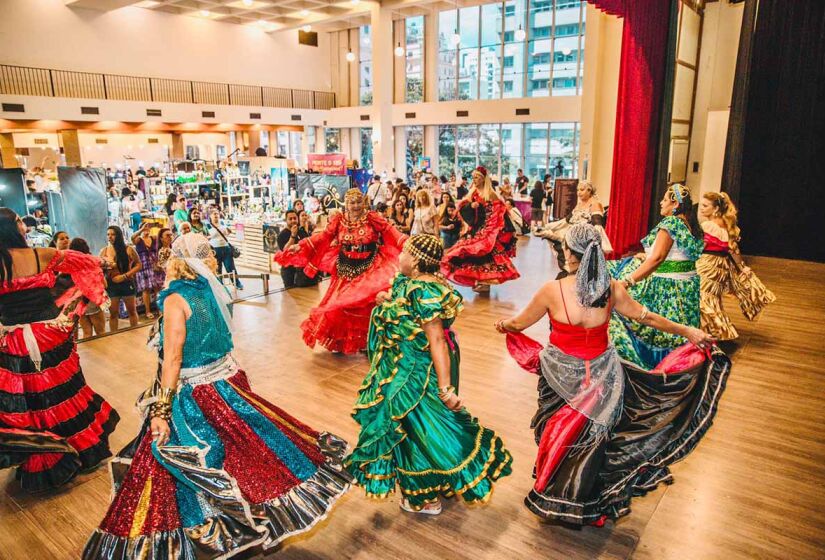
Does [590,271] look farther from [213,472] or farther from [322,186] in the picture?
[322,186]

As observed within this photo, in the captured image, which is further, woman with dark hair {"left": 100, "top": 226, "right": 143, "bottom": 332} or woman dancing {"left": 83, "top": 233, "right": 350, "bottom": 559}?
woman with dark hair {"left": 100, "top": 226, "right": 143, "bottom": 332}

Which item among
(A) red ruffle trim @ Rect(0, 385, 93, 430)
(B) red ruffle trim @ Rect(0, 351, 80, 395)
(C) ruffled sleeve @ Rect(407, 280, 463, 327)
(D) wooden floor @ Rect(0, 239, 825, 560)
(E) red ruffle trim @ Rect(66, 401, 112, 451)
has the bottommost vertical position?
(D) wooden floor @ Rect(0, 239, 825, 560)

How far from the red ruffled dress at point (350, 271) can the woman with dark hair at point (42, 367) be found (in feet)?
7.03

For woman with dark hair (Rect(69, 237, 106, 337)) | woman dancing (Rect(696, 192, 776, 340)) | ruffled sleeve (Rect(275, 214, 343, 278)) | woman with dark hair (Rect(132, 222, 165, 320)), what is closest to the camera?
woman dancing (Rect(696, 192, 776, 340))

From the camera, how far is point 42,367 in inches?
131

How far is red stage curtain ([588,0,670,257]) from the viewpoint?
8.74 meters

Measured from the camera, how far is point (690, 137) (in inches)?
472

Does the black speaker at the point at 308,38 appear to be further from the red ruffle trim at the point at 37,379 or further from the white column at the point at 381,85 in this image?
the red ruffle trim at the point at 37,379

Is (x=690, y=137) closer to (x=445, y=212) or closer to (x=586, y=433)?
(x=445, y=212)

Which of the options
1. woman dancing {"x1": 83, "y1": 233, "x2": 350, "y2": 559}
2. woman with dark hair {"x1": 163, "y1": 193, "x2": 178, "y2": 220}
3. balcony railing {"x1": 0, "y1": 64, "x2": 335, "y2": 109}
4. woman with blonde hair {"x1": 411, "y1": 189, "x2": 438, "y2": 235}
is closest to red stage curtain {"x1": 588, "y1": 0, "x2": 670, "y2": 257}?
woman with blonde hair {"x1": 411, "y1": 189, "x2": 438, "y2": 235}

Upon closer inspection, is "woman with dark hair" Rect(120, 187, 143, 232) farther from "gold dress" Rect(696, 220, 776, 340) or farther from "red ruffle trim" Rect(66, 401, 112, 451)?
"gold dress" Rect(696, 220, 776, 340)

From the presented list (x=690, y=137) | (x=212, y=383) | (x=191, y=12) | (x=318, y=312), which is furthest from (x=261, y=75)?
(x=212, y=383)

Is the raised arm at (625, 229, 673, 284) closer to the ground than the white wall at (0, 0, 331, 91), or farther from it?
closer to the ground

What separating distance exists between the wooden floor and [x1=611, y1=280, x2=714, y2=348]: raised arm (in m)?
1.03
